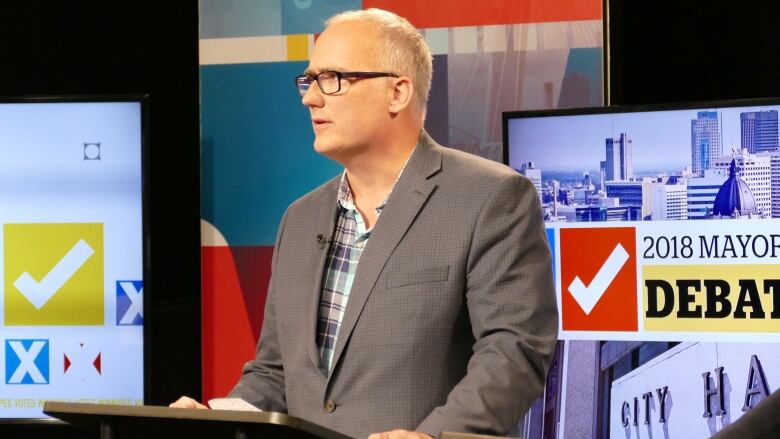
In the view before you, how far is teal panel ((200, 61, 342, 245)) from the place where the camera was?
3.94 metres

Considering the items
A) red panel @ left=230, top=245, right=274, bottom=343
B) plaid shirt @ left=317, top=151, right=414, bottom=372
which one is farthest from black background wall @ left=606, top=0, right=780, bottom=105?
plaid shirt @ left=317, top=151, right=414, bottom=372

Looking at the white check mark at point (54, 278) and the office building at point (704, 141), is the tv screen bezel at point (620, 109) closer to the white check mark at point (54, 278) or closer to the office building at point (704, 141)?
the office building at point (704, 141)

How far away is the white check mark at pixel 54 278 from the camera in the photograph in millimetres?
3928

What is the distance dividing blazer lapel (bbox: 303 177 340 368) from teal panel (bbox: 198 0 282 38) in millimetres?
1624

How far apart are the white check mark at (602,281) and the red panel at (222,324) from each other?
51.8 inches

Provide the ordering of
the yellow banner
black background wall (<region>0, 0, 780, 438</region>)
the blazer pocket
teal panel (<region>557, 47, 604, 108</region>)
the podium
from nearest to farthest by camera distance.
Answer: the podium, the blazer pocket, the yellow banner, teal panel (<region>557, 47, 604, 108</region>), black background wall (<region>0, 0, 780, 438</region>)

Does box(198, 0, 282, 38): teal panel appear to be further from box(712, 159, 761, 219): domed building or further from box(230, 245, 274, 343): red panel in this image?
box(712, 159, 761, 219): domed building

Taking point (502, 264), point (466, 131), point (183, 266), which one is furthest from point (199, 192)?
point (502, 264)

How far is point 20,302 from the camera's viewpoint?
3.92m

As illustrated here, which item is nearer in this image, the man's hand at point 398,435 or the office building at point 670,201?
the man's hand at point 398,435

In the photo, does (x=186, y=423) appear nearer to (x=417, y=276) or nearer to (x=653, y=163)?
(x=417, y=276)

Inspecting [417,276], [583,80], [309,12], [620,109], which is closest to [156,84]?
[309,12]

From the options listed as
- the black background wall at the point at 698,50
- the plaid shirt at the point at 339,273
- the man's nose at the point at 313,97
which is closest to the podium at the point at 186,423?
the plaid shirt at the point at 339,273

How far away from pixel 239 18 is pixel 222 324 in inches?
46.4
